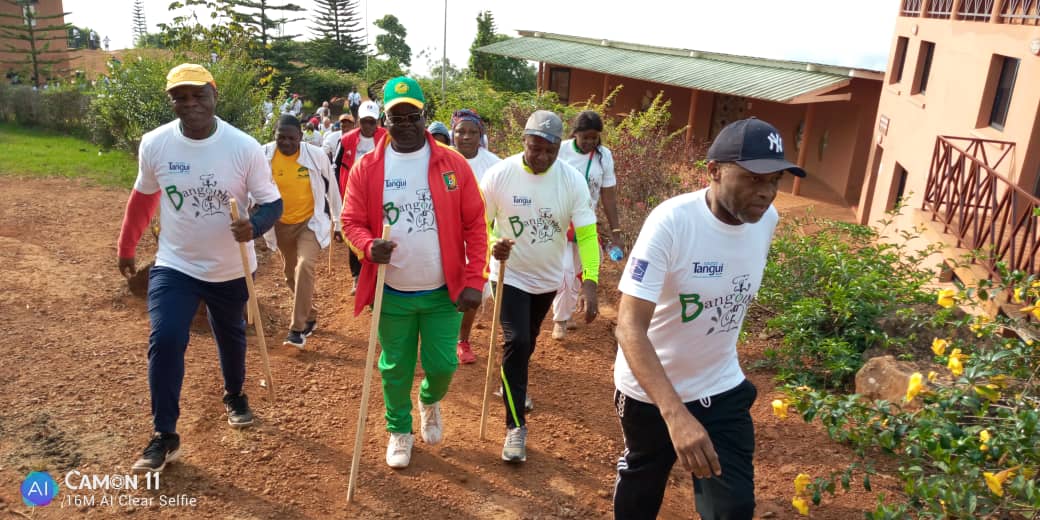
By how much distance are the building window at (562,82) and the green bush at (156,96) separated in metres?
16.3

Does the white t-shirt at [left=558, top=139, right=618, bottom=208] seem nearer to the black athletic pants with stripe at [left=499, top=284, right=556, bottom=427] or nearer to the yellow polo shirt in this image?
the black athletic pants with stripe at [left=499, top=284, right=556, bottom=427]

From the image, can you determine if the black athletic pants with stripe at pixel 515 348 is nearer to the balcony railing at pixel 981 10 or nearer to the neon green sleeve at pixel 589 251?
the neon green sleeve at pixel 589 251

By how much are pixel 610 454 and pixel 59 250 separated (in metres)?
6.36

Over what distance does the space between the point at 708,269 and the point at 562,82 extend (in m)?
26.0

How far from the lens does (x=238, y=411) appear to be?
4.29 m

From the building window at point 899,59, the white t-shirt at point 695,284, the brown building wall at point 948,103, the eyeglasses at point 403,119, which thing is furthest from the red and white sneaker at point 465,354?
the building window at point 899,59

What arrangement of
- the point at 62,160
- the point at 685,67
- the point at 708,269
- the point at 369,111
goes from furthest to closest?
the point at 685,67 < the point at 62,160 < the point at 369,111 < the point at 708,269

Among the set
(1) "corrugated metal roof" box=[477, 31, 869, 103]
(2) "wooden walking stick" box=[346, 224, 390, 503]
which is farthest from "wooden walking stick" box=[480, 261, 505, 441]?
(1) "corrugated metal roof" box=[477, 31, 869, 103]

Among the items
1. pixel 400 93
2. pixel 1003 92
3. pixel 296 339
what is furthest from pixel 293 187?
pixel 1003 92

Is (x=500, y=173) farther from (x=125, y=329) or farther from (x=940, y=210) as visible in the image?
(x=940, y=210)

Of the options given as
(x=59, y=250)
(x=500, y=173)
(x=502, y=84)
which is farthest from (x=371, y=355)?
(x=502, y=84)

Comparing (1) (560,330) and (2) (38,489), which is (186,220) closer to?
(2) (38,489)

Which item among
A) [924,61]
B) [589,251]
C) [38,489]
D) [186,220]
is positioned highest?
[924,61]

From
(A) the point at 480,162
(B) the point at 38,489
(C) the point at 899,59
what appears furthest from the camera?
(C) the point at 899,59
